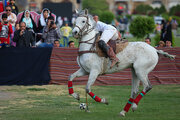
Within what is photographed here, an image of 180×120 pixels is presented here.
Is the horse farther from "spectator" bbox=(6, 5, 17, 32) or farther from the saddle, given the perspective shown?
"spectator" bbox=(6, 5, 17, 32)

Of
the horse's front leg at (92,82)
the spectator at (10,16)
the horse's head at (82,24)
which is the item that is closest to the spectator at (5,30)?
the spectator at (10,16)

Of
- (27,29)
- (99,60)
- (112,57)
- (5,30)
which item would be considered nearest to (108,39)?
(112,57)

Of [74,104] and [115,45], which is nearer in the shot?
[115,45]

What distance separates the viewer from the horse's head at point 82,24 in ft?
35.6

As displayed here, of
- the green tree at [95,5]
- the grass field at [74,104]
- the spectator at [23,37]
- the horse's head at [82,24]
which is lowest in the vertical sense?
the green tree at [95,5]

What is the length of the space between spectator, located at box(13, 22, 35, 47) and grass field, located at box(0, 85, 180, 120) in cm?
197

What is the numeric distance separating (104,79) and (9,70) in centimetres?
363

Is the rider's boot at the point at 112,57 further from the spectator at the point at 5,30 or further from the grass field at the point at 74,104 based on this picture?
the spectator at the point at 5,30

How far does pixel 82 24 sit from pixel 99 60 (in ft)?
3.33

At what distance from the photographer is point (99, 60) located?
11.1 metres

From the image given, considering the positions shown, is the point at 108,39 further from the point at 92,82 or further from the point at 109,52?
the point at 92,82

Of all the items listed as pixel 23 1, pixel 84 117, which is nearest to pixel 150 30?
pixel 84 117

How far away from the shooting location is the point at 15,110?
1152 centimetres

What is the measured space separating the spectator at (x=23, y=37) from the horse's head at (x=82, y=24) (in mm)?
5982
